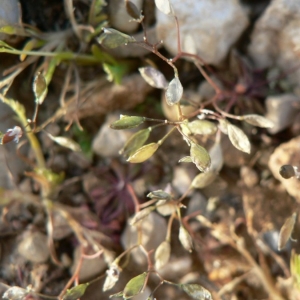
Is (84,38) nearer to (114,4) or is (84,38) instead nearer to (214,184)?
(114,4)

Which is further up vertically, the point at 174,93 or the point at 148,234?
the point at 174,93

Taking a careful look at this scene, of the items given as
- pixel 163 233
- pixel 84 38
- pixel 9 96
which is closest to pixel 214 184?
pixel 163 233

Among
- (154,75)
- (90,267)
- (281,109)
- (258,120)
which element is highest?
(154,75)

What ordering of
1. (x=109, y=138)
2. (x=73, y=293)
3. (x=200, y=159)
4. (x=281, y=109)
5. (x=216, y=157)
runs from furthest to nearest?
(x=109, y=138) → (x=281, y=109) → (x=216, y=157) → (x=73, y=293) → (x=200, y=159)

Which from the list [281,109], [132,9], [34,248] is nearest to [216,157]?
[281,109]

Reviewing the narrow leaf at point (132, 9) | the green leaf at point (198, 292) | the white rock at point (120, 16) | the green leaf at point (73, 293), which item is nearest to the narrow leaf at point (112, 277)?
the green leaf at point (73, 293)

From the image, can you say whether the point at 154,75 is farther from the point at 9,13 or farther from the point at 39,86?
the point at 9,13

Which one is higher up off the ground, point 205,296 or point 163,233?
point 205,296

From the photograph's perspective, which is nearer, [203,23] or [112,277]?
[112,277]
